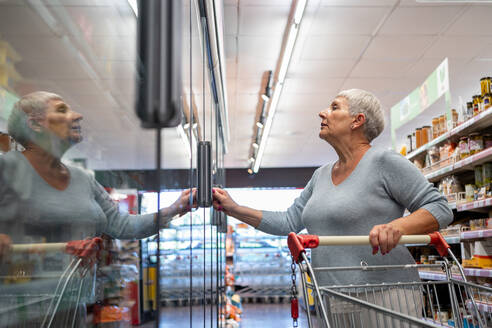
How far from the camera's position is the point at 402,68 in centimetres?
599

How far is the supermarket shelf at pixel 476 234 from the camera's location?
3062 millimetres

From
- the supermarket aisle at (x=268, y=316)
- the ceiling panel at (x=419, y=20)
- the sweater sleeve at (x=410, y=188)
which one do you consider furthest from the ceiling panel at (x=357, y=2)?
the supermarket aisle at (x=268, y=316)

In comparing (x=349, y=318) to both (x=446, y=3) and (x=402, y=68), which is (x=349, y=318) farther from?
(x=402, y=68)

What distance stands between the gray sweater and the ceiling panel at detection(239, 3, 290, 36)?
305 cm

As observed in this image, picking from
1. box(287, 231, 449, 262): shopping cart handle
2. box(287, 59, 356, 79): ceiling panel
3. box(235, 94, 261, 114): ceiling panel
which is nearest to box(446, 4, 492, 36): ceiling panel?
box(287, 59, 356, 79): ceiling panel

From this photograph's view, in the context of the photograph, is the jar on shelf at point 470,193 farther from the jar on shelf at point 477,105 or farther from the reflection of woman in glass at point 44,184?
the reflection of woman in glass at point 44,184

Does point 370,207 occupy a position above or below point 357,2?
below

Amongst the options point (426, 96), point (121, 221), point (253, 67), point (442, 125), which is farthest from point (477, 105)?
point (121, 221)

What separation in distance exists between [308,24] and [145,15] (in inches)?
184

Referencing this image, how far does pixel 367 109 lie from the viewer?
76.9 inches

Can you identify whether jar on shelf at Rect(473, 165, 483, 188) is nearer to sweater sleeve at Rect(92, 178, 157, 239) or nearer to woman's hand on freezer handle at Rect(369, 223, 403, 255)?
woman's hand on freezer handle at Rect(369, 223, 403, 255)

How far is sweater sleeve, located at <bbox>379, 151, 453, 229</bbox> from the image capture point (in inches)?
64.7

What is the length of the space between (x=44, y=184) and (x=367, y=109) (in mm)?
1740

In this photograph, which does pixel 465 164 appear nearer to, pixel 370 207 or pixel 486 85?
pixel 486 85
